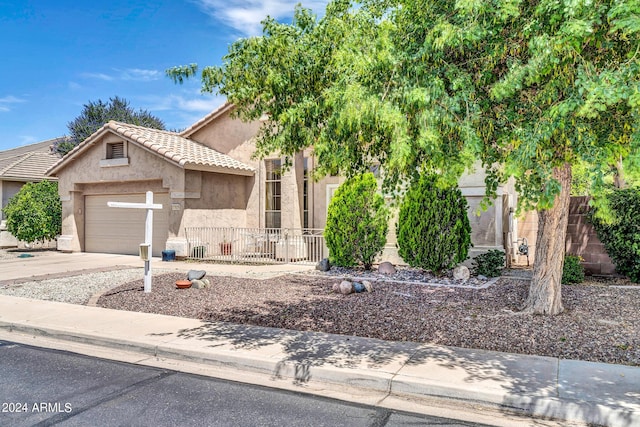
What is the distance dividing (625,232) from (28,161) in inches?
1109

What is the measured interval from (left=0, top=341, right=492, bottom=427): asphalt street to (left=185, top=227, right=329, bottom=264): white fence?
390 inches

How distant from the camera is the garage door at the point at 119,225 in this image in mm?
18141

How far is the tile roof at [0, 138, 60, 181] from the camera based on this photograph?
23.9 m

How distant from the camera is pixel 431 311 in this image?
8.27m

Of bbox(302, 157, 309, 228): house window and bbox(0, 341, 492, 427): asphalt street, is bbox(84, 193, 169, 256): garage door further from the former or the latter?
bbox(0, 341, 492, 427): asphalt street

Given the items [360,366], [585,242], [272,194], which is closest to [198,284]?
[360,366]

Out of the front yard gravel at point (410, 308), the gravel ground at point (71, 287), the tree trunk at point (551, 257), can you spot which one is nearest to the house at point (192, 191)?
the gravel ground at point (71, 287)

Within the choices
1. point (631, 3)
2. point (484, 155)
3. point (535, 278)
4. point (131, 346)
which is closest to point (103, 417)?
point (131, 346)

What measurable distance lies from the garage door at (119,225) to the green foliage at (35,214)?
7.23ft

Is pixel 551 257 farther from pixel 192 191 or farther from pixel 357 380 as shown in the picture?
pixel 192 191

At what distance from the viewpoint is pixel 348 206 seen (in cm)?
1327

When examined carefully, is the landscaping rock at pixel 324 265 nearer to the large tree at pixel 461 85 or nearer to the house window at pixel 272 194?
the house window at pixel 272 194

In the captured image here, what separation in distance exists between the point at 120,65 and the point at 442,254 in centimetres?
1968

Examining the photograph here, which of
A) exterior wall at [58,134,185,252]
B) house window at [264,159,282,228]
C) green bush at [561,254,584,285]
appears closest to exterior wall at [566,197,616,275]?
green bush at [561,254,584,285]
